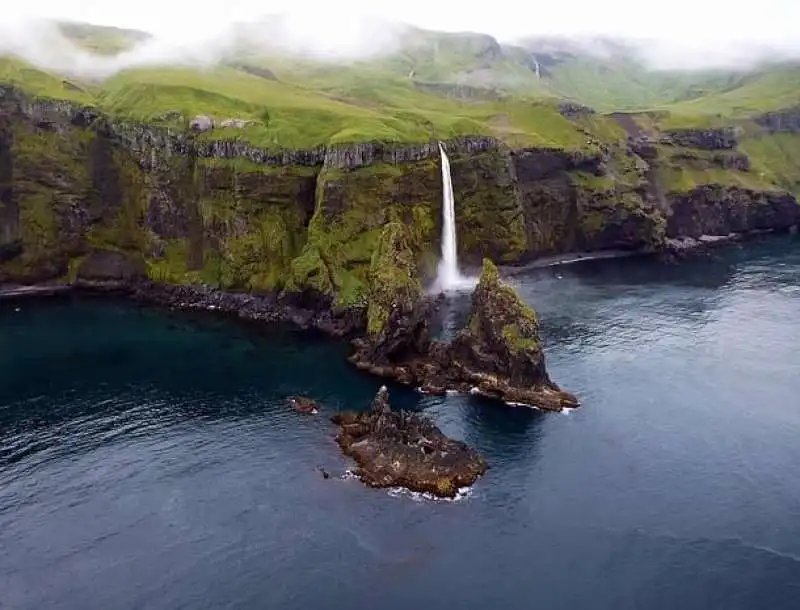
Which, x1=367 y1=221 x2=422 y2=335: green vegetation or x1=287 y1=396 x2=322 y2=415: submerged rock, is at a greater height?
x1=367 y1=221 x2=422 y2=335: green vegetation

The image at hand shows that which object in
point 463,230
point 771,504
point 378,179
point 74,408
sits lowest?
point 771,504

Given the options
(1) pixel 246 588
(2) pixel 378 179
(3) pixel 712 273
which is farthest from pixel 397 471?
(3) pixel 712 273

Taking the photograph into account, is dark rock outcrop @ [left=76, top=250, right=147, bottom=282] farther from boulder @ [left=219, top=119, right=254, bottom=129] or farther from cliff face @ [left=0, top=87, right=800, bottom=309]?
boulder @ [left=219, top=119, right=254, bottom=129]

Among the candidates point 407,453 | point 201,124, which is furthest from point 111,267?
point 407,453

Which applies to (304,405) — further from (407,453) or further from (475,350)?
(475,350)

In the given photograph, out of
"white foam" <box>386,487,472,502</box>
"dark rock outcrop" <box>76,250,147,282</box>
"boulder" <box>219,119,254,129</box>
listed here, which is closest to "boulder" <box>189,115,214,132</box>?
"boulder" <box>219,119,254,129</box>

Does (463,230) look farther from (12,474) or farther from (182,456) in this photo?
(12,474)

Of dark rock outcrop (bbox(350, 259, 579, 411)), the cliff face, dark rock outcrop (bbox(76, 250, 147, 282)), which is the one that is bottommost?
dark rock outcrop (bbox(350, 259, 579, 411))
